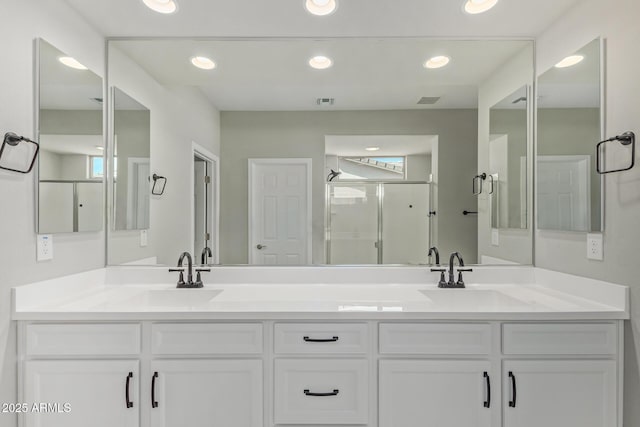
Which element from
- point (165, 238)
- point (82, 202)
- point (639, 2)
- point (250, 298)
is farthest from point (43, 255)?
point (639, 2)

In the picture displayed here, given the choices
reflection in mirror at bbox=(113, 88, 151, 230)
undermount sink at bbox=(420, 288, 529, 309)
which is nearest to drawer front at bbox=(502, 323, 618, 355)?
undermount sink at bbox=(420, 288, 529, 309)

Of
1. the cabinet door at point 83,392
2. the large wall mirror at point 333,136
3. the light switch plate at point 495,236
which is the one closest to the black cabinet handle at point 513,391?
the large wall mirror at point 333,136

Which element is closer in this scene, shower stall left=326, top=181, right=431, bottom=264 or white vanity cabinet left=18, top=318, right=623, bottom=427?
white vanity cabinet left=18, top=318, right=623, bottom=427

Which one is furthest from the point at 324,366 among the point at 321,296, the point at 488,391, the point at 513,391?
the point at 513,391

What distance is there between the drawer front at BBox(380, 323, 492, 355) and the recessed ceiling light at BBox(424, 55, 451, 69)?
1.42m

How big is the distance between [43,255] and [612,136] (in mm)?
2539

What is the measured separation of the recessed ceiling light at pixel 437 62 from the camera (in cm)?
194

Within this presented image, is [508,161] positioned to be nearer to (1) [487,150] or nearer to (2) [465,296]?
(1) [487,150]

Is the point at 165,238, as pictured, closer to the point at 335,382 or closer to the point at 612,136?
the point at 335,382

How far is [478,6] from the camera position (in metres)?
1.69

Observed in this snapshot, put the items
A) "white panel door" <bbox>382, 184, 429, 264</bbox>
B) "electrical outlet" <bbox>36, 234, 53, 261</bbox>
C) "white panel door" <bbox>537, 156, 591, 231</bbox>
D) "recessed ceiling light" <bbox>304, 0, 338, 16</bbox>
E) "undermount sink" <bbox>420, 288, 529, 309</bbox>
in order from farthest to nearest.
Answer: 1. "white panel door" <bbox>382, 184, 429, 264</bbox>
2. "undermount sink" <bbox>420, 288, 529, 309</bbox>
3. "recessed ceiling light" <bbox>304, 0, 338, 16</bbox>
4. "white panel door" <bbox>537, 156, 591, 231</bbox>
5. "electrical outlet" <bbox>36, 234, 53, 261</bbox>

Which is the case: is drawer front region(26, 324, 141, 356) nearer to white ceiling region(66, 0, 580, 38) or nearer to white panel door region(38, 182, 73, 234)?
white panel door region(38, 182, 73, 234)

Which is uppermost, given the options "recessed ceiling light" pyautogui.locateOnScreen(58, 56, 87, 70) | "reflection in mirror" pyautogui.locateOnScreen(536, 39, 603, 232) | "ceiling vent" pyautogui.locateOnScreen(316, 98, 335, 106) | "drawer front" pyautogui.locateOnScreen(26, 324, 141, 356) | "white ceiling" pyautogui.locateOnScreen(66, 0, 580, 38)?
"white ceiling" pyautogui.locateOnScreen(66, 0, 580, 38)

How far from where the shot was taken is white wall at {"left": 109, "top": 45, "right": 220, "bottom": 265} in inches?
77.1
